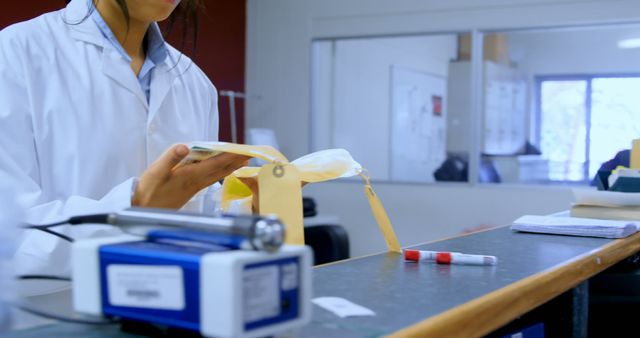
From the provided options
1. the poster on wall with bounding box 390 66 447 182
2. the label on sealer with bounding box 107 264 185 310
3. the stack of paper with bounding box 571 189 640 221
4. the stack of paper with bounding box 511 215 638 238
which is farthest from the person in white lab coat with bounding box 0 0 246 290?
the poster on wall with bounding box 390 66 447 182

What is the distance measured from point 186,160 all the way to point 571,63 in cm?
449

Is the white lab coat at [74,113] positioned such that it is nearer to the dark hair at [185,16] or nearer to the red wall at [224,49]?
the dark hair at [185,16]

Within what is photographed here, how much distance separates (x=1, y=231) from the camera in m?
0.54

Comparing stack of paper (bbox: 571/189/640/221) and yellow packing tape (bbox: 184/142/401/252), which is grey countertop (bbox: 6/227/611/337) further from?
stack of paper (bbox: 571/189/640/221)

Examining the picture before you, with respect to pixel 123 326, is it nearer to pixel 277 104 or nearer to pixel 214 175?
pixel 214 175

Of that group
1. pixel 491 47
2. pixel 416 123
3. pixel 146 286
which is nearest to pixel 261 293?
pixel 146 286

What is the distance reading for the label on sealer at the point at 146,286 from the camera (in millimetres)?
550

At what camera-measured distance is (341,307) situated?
29.5 inches

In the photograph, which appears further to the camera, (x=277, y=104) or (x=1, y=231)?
(x=277, y=104)

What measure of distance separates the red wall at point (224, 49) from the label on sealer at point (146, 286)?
13.2ft

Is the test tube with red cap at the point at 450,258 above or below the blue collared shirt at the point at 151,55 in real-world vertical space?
below

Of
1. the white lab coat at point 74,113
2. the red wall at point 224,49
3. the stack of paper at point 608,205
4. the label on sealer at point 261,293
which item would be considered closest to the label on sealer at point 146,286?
the label on sealer at point 261,293

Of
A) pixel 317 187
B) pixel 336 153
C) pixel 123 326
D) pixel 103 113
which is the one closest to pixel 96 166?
pixel 103 113

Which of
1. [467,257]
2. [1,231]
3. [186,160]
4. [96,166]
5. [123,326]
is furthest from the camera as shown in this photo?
[96,166]
